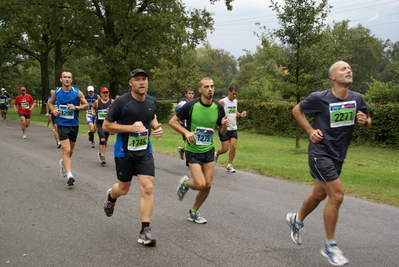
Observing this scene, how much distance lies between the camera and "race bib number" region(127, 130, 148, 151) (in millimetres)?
5012

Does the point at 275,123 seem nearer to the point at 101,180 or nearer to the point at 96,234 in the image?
the point at 101,180

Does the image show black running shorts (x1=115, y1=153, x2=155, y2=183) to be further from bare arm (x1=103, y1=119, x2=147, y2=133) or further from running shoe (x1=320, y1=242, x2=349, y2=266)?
running shoe (x1=320, y1=242, x2=349, y2=266)

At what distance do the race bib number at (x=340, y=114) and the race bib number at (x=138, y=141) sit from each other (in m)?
2.21

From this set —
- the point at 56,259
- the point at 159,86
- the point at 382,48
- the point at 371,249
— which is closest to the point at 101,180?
the point at 56,259

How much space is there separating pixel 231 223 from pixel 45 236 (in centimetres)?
241

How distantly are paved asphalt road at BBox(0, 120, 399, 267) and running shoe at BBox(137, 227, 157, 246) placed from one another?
7cm

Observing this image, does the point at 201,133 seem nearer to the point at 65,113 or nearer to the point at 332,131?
the point at 332,131

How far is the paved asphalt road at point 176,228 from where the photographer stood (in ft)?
14.3

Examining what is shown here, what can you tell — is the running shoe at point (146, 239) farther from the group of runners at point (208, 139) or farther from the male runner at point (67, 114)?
the male runner at point (67, 114)

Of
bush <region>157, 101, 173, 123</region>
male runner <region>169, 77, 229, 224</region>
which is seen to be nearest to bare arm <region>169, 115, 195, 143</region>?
male runner <region>169, 77, 229, 224</region>

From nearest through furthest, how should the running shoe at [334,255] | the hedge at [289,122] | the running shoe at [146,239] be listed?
the running shoe at [334,255] → the running shoe at [146,239] → the hedge at [289,122]

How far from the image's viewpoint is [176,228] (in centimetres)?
541

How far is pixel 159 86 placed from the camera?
95.3 feet

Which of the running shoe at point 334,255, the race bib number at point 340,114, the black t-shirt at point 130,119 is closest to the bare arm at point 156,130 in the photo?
the black t-shirt at point 130,119
